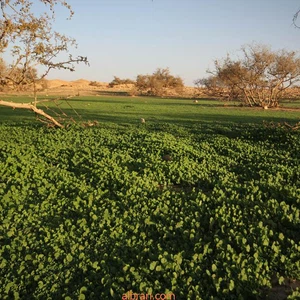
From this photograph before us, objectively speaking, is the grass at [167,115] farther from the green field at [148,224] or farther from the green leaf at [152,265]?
the green leaf at [152,265]

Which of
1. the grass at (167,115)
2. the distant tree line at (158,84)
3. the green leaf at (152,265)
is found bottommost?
the green leaf at (152,265)

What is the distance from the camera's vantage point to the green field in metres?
3.69

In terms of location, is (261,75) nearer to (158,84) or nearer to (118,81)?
(158,84)

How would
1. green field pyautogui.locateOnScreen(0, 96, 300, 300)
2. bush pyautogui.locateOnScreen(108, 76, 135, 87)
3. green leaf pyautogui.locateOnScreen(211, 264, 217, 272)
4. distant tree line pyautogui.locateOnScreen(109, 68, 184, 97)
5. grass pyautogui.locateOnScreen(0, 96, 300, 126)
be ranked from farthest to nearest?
1. bush pyautogui.locateOnScreen(108, 76, 135, 87)
2. distant tree line pyautogui.locateOnScreen(109, 68, 184, 97)
3. grass pyautogui.locateOnScreen(0, 96, 300, 126)
4. green leaf pyautogui.locateOnScreen(211, 264, 217, 272)
5. green field pyautogui.locateOnScreen(0, 96, 300, 300)

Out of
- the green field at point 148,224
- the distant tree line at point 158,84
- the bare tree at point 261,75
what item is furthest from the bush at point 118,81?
the green field at point 148,224

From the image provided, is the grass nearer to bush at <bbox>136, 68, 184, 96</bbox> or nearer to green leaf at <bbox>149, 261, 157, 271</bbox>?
green leaf at <bbox>149, 261, 157, 271</bbox>

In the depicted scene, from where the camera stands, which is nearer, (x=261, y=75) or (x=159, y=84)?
(x=261, y=75)

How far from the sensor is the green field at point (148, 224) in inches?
145

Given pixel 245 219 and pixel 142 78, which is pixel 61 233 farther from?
pixel 142 78

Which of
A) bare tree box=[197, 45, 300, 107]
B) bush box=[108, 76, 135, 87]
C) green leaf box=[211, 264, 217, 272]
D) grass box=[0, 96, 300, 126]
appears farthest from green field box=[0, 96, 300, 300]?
bush box=[108, 76, 135, 87]

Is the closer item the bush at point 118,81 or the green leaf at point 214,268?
the green leaf at point 214,268

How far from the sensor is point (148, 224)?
5.06m

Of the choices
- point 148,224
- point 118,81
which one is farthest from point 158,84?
point 148,224

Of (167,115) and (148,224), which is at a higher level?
(167,115)
